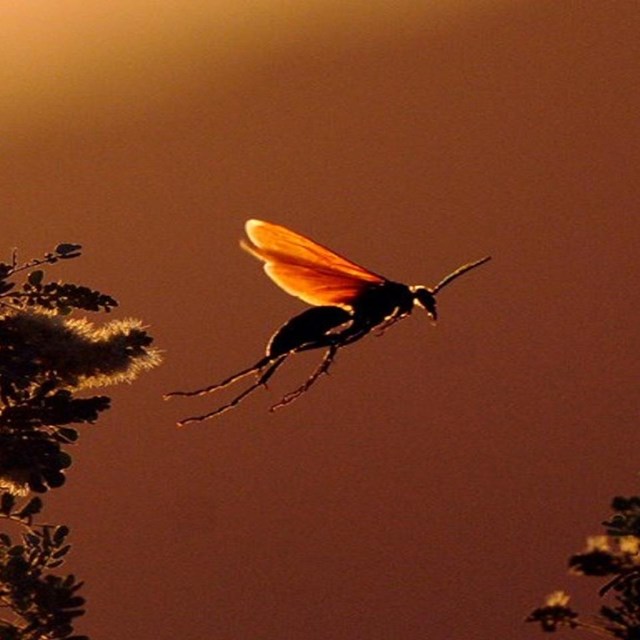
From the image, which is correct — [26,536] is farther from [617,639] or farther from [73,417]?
[617,639]

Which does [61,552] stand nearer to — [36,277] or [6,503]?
[6,503]

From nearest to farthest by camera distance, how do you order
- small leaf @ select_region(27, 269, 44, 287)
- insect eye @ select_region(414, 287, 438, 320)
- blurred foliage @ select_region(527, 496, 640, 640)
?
blurred foliage @ select_region(527, 496, 640, 640) → insect eye @ select_region(414, 287, 438, 320) → small leaf @ select_region(27, 269, 44, 287)

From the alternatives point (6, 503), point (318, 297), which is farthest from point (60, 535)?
point (318, 297)

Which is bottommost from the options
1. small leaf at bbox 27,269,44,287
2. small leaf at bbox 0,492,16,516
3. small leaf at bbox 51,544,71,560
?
small leaf at bbox 51,544,71,560

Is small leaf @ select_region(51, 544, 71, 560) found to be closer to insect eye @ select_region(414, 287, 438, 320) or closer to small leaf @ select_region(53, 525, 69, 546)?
small leaf @ select_region(53, 525, 69, 546)

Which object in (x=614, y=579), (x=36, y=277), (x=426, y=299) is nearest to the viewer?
(x=614, y=579)

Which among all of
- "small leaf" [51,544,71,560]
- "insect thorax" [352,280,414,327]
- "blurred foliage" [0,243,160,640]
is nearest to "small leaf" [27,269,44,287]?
"blurred foliage" [0,243,160,640]

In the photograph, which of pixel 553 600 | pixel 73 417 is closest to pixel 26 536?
pixel 73 417

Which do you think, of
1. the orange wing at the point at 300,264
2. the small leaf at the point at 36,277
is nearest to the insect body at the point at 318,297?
the orange wing at the point at 300,264
